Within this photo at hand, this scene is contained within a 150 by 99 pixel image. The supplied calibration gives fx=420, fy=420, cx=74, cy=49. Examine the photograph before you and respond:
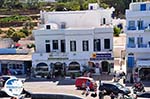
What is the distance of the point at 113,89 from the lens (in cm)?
3919

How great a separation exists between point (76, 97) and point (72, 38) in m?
11.0

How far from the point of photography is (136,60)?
46.2 m

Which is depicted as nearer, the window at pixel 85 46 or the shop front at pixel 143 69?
the shop front at pixel 143 69

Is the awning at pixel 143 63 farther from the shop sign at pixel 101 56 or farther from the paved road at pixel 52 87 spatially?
the shop sign at pixel 101 56

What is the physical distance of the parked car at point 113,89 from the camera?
38.8 metres

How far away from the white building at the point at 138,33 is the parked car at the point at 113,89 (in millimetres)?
7267

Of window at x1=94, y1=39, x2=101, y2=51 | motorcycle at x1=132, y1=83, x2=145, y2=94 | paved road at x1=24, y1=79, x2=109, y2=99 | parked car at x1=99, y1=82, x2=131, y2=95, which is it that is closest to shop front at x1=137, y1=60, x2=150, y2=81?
motorcycle at x1=132, y1=83, x2=145, y2=94

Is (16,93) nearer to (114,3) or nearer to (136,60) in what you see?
(136,60)

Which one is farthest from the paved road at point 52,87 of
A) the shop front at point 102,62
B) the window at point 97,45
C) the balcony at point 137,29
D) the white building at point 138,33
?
the balcony at point 137,29

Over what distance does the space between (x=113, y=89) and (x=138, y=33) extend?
9673mm

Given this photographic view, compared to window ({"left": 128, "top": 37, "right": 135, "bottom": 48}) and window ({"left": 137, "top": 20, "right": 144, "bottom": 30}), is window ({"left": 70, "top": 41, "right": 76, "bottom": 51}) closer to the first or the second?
window ({"left": 128, "top": 37, "right": 135, "bottom": 48})

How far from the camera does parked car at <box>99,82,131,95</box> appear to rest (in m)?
38.8

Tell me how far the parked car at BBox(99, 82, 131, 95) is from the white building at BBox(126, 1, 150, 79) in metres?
7.27

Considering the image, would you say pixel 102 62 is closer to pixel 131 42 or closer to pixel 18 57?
pixel 131 42
